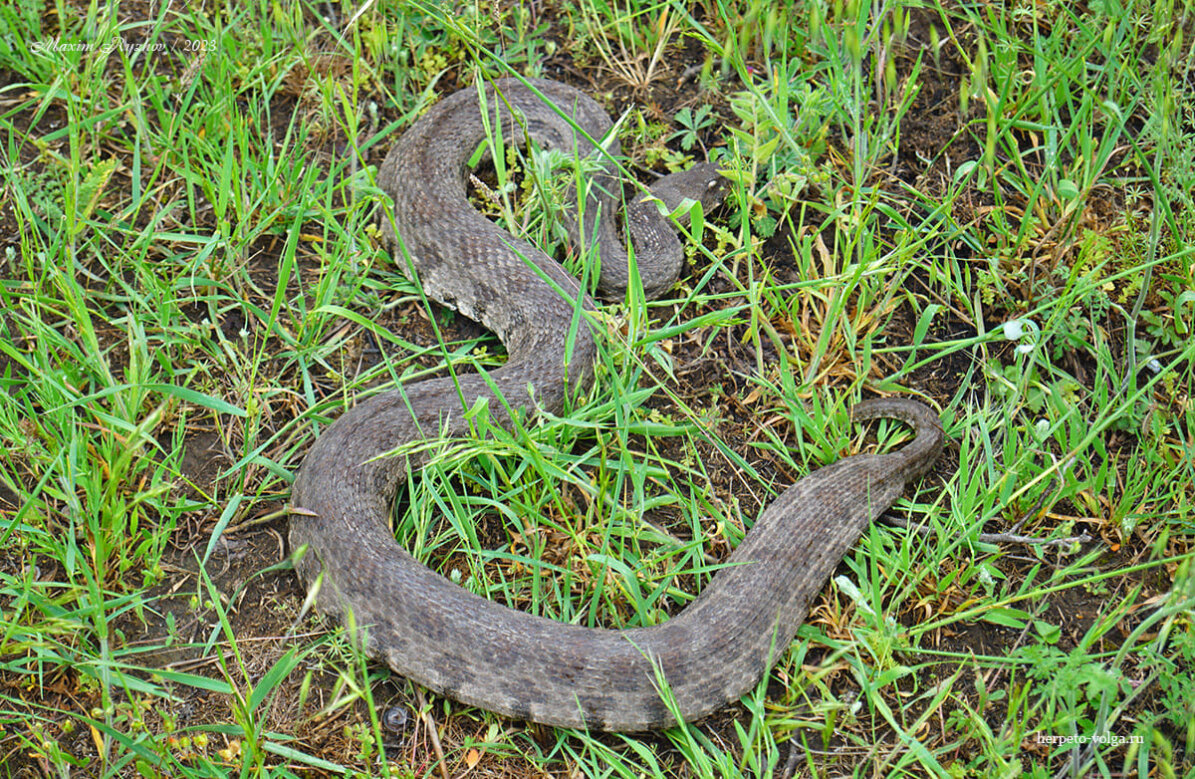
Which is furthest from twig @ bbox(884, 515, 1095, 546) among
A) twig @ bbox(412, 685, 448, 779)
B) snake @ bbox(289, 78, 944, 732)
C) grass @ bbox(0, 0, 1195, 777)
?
twig @ bbox(412, 685, 448, 779)

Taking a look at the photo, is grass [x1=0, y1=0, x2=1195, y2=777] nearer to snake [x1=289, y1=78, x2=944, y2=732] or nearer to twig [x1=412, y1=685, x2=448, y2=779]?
twig [x1=412, y1=685, x2=448, y2=779]

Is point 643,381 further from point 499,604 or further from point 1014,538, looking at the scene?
point 1014,538

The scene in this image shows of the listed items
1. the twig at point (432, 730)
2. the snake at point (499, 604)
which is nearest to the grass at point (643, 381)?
the twig at point (432, 730)

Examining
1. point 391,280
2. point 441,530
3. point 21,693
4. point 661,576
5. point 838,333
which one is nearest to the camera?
point 21,693

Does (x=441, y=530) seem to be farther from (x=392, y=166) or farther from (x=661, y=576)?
(x=392, y=166)

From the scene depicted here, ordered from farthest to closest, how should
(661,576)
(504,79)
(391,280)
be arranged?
1. (504,79)
2. (391,280)
3. (661,576)

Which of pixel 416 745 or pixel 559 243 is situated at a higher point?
pixel 559 243

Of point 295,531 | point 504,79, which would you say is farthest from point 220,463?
point 504,79
